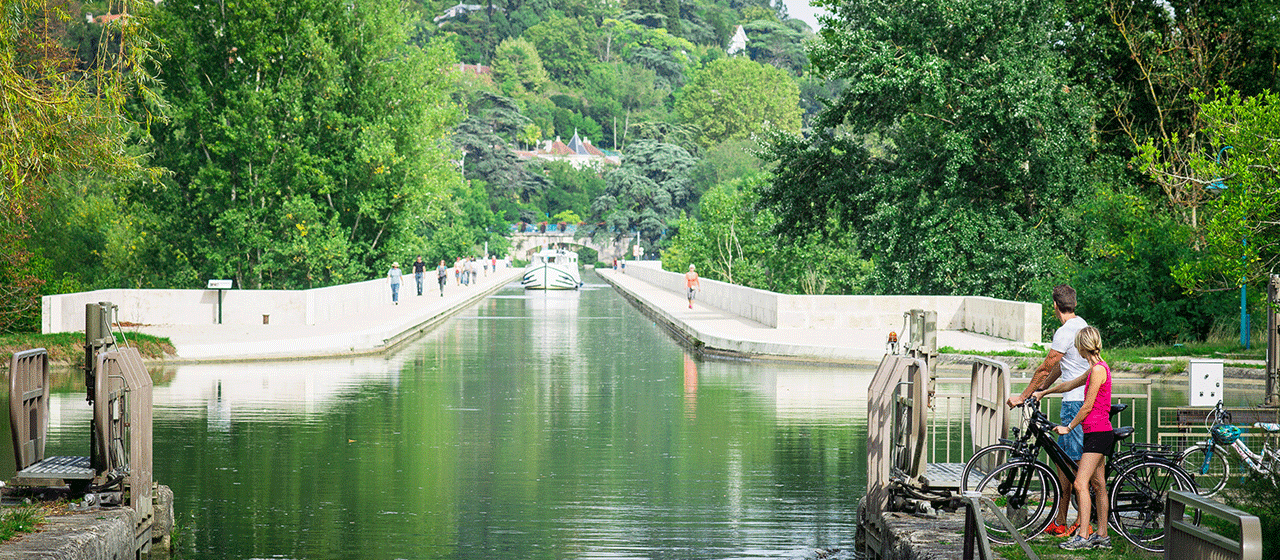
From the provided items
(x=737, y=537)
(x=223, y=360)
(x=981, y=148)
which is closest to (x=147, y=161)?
(x=223, y=360)

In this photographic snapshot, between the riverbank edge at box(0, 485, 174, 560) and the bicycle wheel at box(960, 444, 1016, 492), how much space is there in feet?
19.0

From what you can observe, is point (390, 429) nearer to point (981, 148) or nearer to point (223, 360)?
point (223, 360)

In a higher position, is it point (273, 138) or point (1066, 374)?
point (273, 138)

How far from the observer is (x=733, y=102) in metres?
163

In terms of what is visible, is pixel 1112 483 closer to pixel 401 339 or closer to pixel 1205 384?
pixel 1205 384

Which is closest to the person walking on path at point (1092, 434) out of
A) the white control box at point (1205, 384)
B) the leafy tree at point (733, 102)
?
the white control box at point (1205, 384)

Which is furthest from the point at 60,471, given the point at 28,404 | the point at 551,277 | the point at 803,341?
the point at 551,277

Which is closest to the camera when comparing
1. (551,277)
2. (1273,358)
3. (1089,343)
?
(1089,343)

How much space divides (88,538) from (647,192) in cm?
12193

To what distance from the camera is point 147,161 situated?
139 ft

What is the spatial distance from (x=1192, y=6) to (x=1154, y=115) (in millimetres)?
3054

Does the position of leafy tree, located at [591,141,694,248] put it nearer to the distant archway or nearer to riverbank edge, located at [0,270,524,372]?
the distant archway

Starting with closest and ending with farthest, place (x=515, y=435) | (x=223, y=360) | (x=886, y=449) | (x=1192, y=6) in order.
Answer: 1. (x=886, y=449)
2. (x=515, y=435)
3. (x=223, y=360)
4. (x=1192, y=6)

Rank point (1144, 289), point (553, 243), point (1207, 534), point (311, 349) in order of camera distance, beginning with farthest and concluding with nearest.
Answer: point (553, 243), point (1144, 289), point (311, 349), point (1207, 534)
